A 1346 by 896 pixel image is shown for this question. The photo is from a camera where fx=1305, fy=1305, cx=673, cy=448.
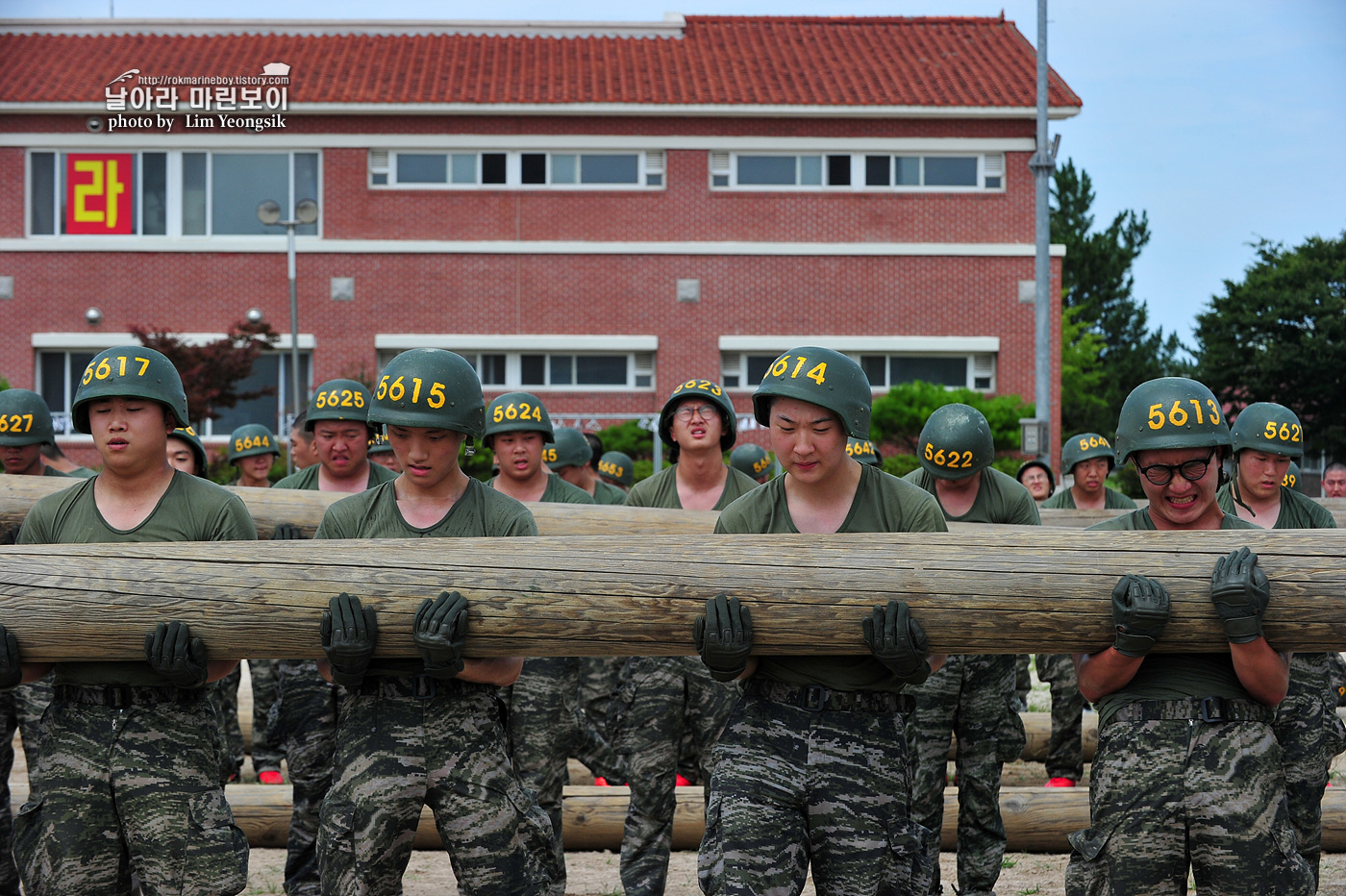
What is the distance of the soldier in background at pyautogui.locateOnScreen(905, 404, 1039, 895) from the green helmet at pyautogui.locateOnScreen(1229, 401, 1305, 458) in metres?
1.33

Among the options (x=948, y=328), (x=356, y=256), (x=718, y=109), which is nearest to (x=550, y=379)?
(x=356, y=256)

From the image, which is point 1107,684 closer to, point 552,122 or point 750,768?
point 750,768

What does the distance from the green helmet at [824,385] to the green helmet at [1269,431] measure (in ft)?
10.5

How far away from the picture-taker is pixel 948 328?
26.4 meters

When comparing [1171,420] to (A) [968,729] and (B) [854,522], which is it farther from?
(A) [968,729]

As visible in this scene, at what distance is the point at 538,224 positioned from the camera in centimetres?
2645

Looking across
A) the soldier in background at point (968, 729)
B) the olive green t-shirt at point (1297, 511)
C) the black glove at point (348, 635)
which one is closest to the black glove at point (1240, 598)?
the soldier in background at point (968, 729)

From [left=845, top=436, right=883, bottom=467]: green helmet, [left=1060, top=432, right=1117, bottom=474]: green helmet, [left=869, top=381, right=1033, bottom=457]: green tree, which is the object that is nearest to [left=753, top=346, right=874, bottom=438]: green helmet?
[left=845, top=436, right=883, bottom=467]: green helmet

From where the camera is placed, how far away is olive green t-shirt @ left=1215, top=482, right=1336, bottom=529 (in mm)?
6453

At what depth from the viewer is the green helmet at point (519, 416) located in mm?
7578

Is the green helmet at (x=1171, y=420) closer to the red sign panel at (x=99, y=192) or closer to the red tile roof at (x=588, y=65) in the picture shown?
the red tile roof at (x=588, y=65)

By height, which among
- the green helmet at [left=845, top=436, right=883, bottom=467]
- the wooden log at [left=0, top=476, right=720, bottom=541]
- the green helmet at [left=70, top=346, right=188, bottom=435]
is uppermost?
the green helmet at [left=70, top=346, right=188, bottom=435]

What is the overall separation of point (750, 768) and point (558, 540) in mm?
940

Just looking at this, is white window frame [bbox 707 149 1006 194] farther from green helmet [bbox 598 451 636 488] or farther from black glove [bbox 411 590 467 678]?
black glove [bbox 411 590 467 678]
